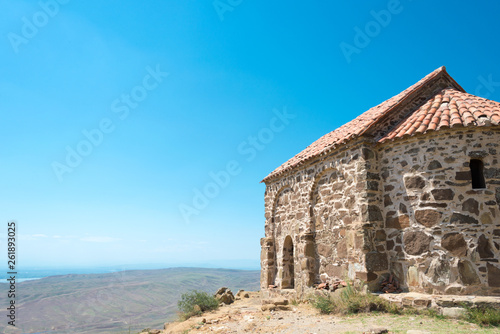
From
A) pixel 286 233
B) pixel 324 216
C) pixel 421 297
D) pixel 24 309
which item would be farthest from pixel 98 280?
pixel 421 297

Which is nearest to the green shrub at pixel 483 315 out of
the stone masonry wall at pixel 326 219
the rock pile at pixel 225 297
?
the stone masonry wall at pixel 326 219

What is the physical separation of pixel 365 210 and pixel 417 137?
2403mm

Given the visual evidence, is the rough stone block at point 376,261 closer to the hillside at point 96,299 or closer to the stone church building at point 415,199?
the stone church building at point 415,199

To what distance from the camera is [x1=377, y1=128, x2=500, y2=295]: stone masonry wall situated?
289 inches

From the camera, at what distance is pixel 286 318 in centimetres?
828

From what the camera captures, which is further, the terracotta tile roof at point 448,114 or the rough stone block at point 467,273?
the terracotta tile roof at point 448,114

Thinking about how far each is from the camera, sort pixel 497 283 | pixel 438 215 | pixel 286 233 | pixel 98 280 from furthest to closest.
Answer: pixel 98 280
pixel 286 233
pixel 438 215
pixel 497 283

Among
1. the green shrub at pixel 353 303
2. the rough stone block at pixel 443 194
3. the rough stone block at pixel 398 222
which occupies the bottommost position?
the green shrub at pixel 353 303

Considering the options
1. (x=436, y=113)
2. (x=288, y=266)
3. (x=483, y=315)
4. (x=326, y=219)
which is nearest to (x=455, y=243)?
(x=483, y=315)

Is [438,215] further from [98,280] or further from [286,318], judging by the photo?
[98,280]

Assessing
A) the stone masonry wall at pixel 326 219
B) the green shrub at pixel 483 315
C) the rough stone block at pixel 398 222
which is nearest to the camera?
the green shrub at pixel 483 315

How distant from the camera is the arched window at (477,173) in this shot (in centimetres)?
785

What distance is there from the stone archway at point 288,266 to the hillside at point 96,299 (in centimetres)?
911

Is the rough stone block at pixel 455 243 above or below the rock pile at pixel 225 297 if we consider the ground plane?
above
